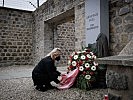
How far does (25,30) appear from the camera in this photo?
1049 centimetres

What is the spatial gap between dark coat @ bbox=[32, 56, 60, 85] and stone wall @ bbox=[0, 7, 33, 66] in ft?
21.1

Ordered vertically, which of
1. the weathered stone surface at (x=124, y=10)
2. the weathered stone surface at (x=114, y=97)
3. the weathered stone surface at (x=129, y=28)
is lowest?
the weathered stone surface at (x=114, y=97)

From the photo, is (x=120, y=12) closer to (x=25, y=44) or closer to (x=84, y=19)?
(x=84, y=19)

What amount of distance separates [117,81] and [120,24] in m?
2.75

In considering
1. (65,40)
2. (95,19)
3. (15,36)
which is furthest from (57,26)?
(95,19)

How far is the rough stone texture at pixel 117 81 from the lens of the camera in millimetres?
1875

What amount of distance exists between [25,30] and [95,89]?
7.52 meters

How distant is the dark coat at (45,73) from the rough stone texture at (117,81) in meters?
1.91

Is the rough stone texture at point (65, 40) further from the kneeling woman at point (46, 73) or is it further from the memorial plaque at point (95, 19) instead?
the kneeling woman at point (46, 73)

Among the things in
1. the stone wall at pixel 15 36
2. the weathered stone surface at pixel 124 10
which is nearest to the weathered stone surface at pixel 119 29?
the weathered stone surface at pixel 124 10

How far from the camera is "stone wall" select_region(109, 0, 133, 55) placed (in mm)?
4133

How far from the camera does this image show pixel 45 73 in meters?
3.94

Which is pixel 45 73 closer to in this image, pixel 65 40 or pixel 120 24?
pixel 120 24

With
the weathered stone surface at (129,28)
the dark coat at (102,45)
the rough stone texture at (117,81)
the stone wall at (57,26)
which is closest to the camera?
the rough stone texture at (117,81)
